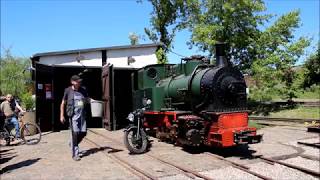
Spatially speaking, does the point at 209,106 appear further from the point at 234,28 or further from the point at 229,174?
the point at 234,28

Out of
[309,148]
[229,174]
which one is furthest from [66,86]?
[229,174]

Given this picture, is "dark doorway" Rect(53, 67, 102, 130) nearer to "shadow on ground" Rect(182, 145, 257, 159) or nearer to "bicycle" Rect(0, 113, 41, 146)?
"bicycle" Rect(0, 113, 41, 146)

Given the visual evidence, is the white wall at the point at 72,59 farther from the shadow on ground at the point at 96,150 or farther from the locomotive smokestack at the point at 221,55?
the locomotive smokestack at the point at 221,55

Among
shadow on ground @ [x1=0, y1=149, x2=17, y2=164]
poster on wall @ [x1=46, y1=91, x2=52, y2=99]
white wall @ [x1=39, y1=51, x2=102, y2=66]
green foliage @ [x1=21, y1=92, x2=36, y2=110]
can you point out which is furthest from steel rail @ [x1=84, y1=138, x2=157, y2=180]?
white wall @ [x1=39, y1=51, x2=102, y2=66]

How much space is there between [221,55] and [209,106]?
1.39 metres

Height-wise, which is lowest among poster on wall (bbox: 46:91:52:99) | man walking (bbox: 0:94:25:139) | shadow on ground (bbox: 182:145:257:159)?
shadow on ground (bbox: 182:145:257:159)

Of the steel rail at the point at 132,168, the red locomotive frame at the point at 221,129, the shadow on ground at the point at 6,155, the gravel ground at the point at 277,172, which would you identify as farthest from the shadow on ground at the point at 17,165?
the gravel ground at the point at 277,172

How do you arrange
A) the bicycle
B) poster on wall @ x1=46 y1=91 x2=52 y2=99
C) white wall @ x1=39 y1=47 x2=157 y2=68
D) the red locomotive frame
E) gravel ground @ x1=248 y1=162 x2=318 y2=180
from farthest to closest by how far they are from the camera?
white wall @ x1=39 y1=47 x2=157 y2=68 < poster on wall @ x1=46 y1=91 x2=52 y2=99 < the bicycle < the red locomotive frame < gravel ground @ x1=248 y1=162 x2=318 y2=180

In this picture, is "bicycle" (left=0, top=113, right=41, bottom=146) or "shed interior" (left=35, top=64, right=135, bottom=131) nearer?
"bicycle" (left=0, top=113, right=41, bottom=146)

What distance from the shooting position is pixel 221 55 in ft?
34.6

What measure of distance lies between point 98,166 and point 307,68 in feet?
85.9

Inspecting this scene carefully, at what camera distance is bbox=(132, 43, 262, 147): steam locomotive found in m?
9.80

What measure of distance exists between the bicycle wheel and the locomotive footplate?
645 cm

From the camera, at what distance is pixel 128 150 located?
1087 centimetres
